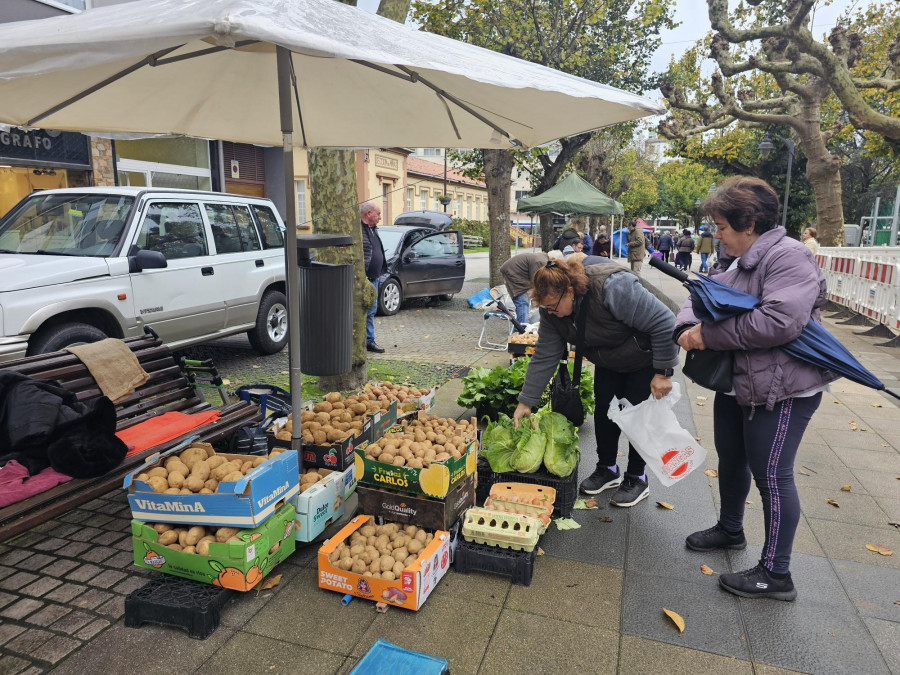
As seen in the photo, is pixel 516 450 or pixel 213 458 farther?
pixel 516 450

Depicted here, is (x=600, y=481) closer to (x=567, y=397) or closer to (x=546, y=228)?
(x=567, y=397)

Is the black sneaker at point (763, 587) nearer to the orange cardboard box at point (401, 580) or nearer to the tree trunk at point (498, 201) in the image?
the orange cardboard box at point (401, 580)

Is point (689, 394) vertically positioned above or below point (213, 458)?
below

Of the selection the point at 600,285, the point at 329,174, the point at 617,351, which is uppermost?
the point at 329,174

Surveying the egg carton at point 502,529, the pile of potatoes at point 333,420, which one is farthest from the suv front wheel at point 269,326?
the egg carton at point 502,529

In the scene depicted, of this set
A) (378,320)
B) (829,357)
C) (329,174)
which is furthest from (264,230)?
(829,357)

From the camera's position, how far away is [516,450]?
3.77 metres

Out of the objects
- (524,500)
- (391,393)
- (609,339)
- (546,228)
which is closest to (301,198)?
(546,228)

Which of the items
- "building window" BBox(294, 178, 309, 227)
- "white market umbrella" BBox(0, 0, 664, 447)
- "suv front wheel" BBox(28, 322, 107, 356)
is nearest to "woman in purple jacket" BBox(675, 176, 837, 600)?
"white market umbrella" BBox(0, 0, 664, 447)

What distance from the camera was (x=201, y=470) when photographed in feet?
9.73

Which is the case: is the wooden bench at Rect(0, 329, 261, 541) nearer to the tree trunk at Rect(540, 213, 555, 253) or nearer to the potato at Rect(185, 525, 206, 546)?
the potato at Rect(185, 525, 206, 546)

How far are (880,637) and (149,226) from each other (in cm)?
680

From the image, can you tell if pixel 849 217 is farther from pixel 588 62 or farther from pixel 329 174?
pixel 329 174

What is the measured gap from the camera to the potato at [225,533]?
9.12 feet
